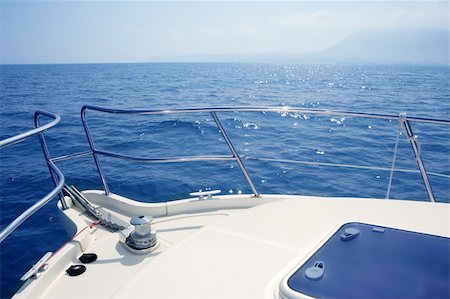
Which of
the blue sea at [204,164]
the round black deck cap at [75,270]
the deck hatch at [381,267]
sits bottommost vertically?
the blue sea at [204,164]

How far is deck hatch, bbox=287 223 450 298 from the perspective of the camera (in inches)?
40.5

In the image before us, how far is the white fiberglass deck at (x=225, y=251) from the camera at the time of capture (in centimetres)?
124

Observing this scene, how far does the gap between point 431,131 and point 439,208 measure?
28.4 ft

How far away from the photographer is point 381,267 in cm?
114

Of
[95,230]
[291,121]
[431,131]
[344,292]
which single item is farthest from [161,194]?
[431,131]

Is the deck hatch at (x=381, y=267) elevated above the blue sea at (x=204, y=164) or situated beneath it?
elevated above

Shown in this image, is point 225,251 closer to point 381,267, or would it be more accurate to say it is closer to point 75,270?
point 381,267

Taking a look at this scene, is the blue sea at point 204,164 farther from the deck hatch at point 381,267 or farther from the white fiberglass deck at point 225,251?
the deck hatch at point 381,267

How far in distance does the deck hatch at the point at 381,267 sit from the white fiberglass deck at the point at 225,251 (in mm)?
112

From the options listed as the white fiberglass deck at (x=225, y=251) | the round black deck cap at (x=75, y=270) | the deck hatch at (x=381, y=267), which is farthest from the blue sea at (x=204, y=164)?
the round black deck cap at (x=75, y=270)

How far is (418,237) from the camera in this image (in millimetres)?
1360

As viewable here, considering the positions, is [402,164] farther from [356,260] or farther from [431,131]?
[356,260]

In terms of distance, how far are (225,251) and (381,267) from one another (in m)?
0.63

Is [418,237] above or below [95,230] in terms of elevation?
above
